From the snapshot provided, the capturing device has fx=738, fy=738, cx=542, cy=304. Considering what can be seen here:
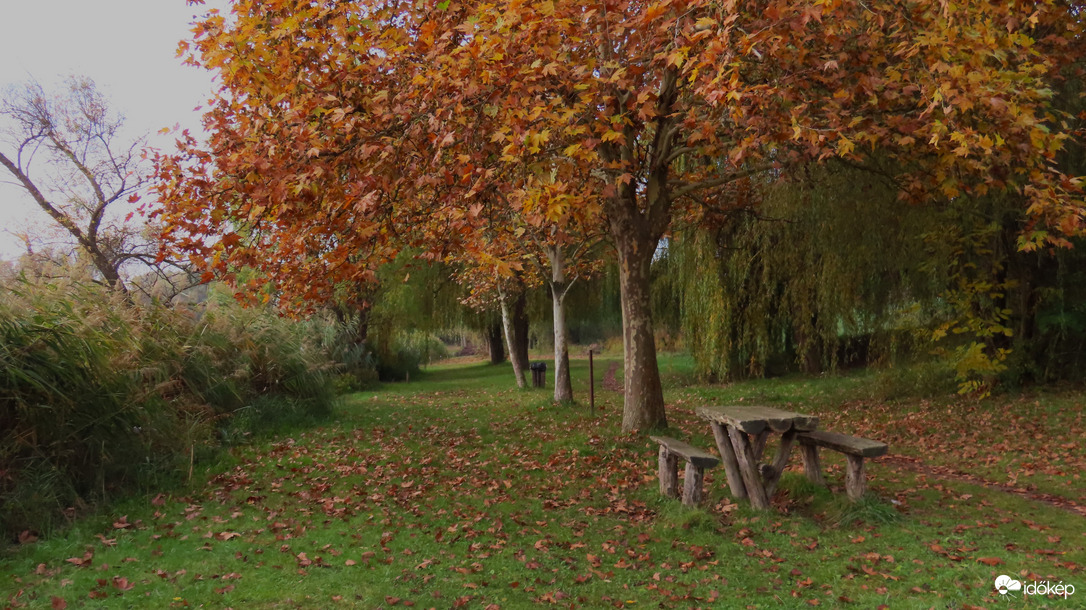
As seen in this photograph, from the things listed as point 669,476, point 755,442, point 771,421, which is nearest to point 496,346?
point 669,476

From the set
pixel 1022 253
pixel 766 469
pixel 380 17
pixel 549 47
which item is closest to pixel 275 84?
pixel 380 17

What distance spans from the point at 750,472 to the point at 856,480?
2.91ft

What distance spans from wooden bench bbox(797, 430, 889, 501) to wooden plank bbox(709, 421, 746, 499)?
703mm

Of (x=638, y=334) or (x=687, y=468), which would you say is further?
(x=638, y=334)

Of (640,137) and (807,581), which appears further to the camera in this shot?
(640,137)

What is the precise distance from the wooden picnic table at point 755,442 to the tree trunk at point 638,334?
8.98 ft

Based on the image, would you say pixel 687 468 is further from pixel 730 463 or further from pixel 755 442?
pixel 755 442

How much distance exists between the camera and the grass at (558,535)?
4.80 metres

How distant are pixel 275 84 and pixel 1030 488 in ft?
29.1

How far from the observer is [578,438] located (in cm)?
1012

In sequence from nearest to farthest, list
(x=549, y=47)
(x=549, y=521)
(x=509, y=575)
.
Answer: (x=509, y=575)
(x=549, y=47)
(x=549, y=521)

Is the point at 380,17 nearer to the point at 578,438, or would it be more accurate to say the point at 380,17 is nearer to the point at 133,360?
the point at 133,360

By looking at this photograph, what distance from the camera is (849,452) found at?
248 inches

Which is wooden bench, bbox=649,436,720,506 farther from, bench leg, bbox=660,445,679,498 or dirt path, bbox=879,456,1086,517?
dirt path, bbox=879,456,1086,517
